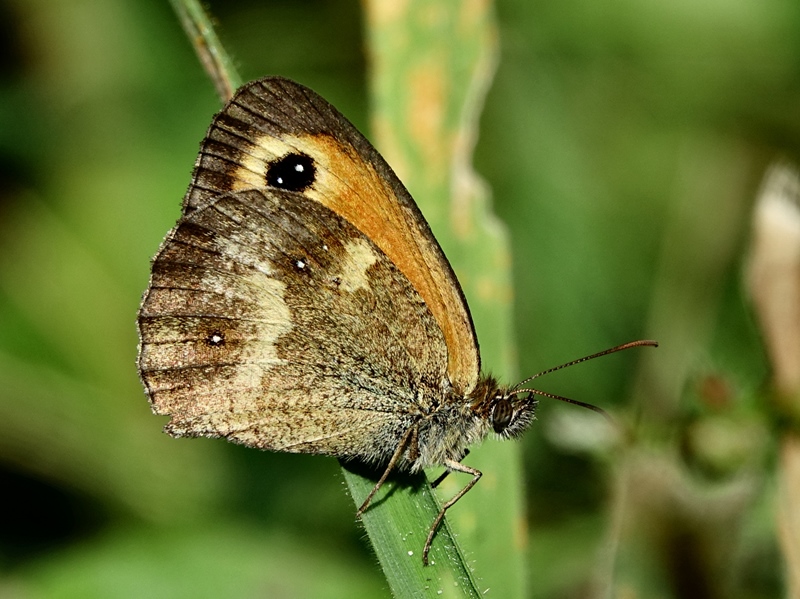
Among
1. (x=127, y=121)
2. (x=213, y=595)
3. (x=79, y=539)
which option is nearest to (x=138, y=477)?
(x=79, y=539)

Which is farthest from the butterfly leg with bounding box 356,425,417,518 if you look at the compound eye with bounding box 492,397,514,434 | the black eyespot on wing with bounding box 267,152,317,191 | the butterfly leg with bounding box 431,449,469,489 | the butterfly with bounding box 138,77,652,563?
the black eyespot on wing with bounding box 267,152,317,191

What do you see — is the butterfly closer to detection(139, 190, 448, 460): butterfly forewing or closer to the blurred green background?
detection(139, 190, 448, 460): butterfly forewing

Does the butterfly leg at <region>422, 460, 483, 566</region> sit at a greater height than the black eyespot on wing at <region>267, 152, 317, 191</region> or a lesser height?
lesser

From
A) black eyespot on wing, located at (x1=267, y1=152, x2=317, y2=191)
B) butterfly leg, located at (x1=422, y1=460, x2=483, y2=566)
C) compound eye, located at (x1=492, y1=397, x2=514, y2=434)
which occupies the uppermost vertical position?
black eyespot on wing, located at (x1=267, y1=152, x2=317, y2=191)

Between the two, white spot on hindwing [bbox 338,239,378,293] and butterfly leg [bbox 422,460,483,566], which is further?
white spot on hindwing [bbox 338,239,378,293]

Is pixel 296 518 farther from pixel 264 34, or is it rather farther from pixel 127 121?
pixel 264 34

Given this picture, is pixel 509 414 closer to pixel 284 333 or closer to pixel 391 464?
pixel 391 464
